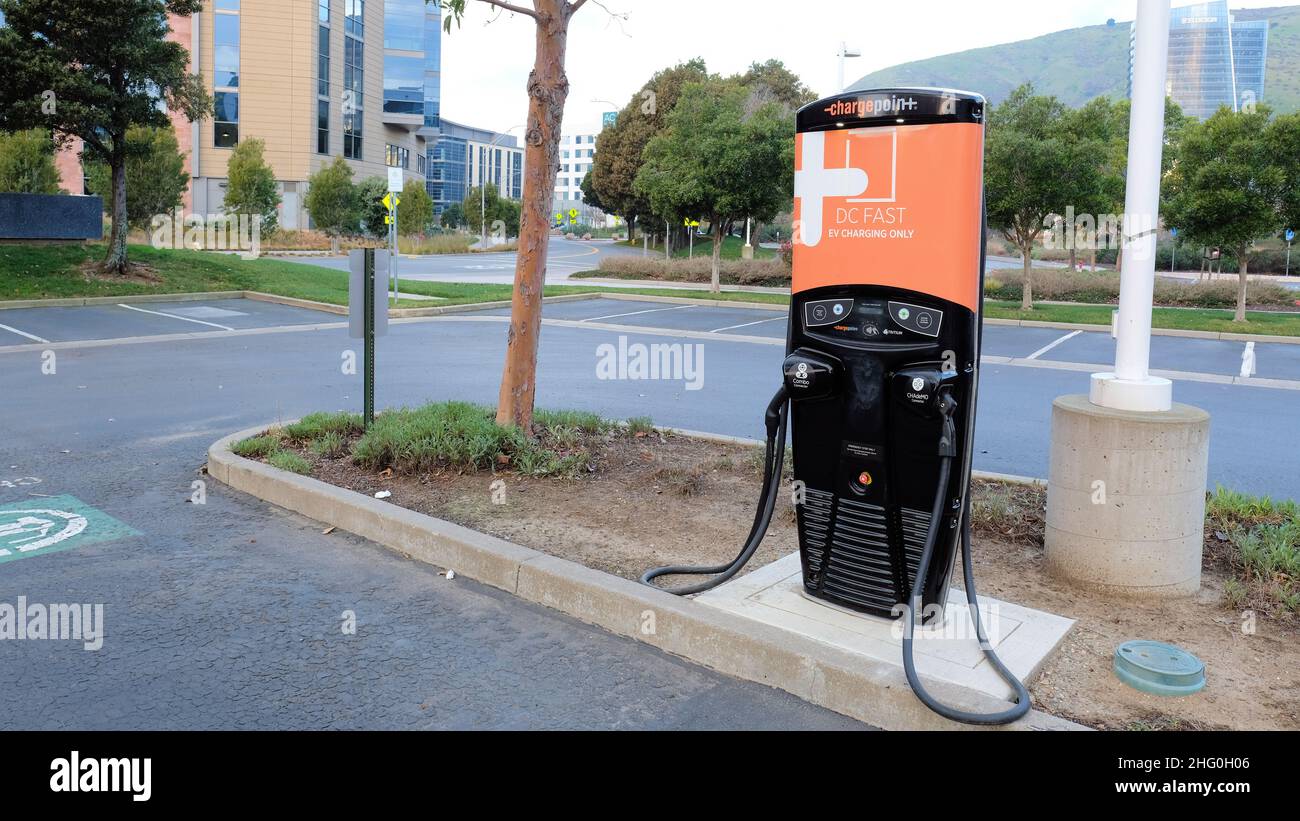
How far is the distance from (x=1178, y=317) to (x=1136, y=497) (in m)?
22.0

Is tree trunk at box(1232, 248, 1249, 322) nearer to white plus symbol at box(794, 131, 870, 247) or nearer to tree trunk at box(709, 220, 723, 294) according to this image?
tree trunk at box(709, 220, 723, 294)

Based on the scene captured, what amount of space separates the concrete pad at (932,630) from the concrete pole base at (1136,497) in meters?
0.55

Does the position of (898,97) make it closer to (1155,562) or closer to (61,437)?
(1155,562)

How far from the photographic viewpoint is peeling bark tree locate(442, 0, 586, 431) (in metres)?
7.73

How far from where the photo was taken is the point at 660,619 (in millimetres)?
4797

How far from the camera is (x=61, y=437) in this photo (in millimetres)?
9016

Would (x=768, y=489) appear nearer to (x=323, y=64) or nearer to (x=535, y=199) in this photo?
(x=535, y=199)

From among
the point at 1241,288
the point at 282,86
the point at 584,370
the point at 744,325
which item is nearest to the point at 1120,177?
the point at 1241,288

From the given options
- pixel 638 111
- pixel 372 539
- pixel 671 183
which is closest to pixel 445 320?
pixel 671 183

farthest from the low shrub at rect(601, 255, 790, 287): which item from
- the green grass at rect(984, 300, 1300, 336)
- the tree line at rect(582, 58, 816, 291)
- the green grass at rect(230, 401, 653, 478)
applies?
the green grass at rect(230, 401, 653, 478)

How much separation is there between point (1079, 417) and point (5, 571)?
219 inches

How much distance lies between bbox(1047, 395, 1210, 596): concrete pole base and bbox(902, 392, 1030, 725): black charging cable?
88 cm

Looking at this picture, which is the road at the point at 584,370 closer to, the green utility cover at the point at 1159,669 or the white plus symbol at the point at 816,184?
the green utility cover at the point at 1159,669

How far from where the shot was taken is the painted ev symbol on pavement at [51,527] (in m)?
5.99
